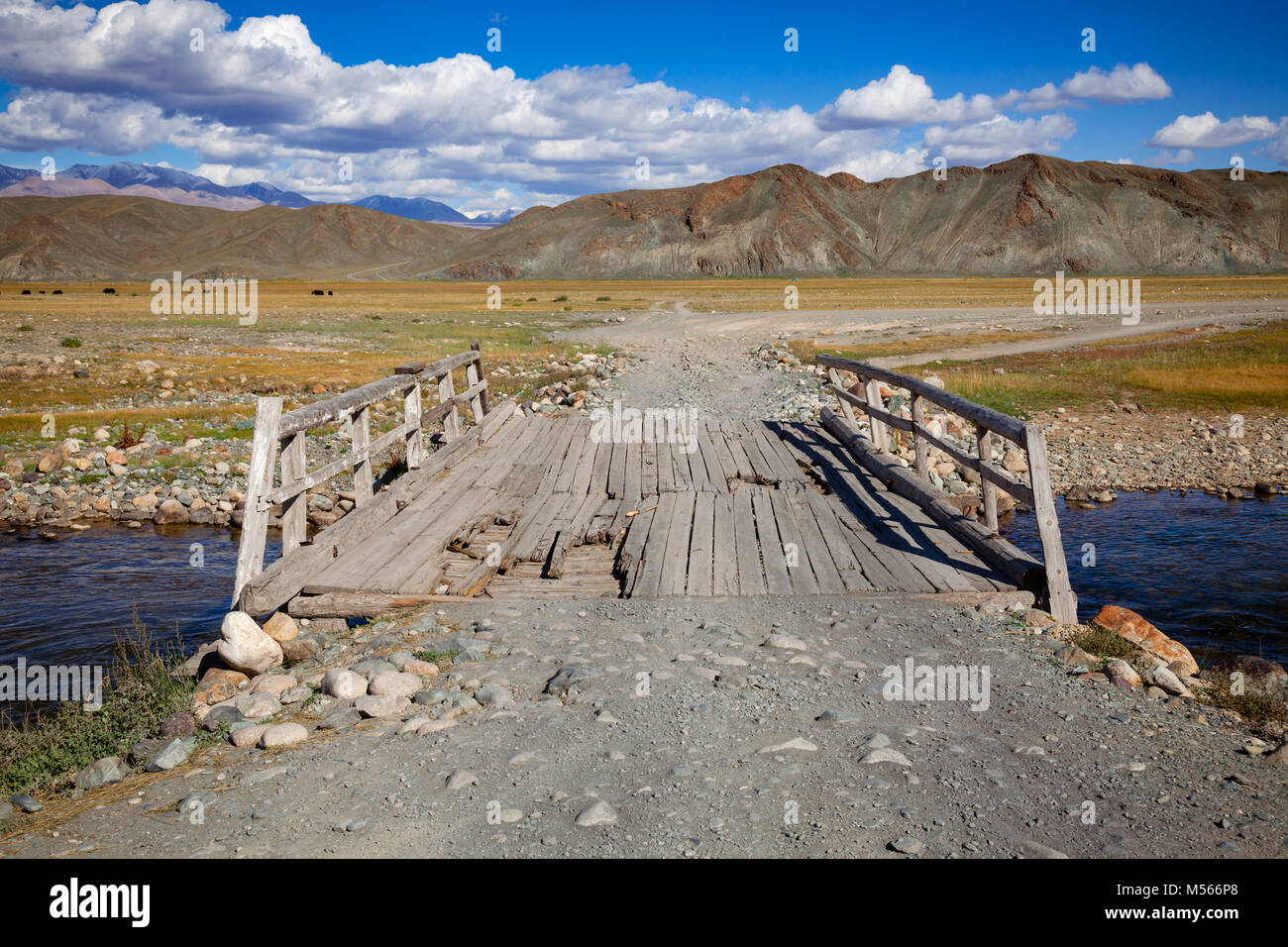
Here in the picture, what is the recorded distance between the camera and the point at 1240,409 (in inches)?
819

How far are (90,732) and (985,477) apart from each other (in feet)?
23.8

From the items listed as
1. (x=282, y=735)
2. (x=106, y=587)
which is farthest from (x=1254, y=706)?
(x=106, y=587)

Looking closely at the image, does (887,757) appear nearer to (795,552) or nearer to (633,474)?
(795,552)

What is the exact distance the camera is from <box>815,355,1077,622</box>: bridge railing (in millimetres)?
Result: 6867

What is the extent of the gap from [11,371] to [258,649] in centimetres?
2604

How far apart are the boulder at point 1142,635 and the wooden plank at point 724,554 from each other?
114 inches

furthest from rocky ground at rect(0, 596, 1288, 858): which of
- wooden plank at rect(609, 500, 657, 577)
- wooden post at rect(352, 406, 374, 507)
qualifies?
wooden post at rect(352, 406, 374, 507)

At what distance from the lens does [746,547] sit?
8.50m

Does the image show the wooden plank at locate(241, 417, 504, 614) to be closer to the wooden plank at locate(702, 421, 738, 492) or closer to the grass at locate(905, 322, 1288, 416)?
the wooden plank at locate(702, 421, 738, 492)

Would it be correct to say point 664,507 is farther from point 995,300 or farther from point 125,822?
point 995,300

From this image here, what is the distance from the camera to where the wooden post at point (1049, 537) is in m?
6.74

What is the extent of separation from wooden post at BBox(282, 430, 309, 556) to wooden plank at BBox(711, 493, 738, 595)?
360 cm
